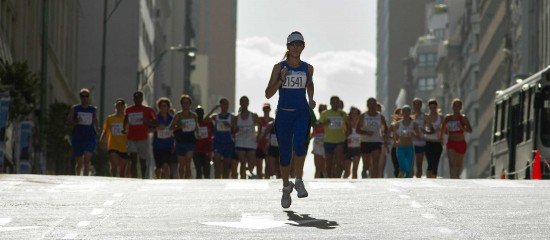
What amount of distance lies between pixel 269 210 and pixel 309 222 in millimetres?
1591

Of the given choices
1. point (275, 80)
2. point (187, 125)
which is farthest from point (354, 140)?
point (275, 80)

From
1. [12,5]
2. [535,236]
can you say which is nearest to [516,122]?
[12,5]

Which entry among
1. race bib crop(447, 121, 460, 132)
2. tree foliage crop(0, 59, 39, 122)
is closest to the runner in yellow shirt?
tree foliage crop(0, 59, 39, 122)

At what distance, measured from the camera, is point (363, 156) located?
1198 inches

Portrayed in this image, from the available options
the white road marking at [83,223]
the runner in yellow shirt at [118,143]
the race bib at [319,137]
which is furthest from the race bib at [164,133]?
the white road marking at [83,223]

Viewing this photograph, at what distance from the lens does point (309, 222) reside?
14562 mm

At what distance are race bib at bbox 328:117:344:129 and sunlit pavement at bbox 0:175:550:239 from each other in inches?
316

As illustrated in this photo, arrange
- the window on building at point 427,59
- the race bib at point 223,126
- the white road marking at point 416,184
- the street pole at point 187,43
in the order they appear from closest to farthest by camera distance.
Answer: the white road marking at point 416,184, the race bib at point 223,126, the street pole at point 187,43, the window on building at point 427,59

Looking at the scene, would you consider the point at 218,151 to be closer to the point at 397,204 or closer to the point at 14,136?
the point at 14,136

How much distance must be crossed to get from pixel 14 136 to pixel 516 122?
426 inches

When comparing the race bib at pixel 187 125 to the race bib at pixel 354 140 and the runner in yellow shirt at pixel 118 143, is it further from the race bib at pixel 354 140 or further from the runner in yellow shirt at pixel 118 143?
the race bib at pixel 354 140

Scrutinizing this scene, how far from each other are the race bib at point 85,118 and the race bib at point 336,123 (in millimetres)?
4528

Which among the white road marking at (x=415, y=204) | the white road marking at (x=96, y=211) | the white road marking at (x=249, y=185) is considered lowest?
the white road marking at (x=96, y=211)

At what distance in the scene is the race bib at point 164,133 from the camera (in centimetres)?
2939
